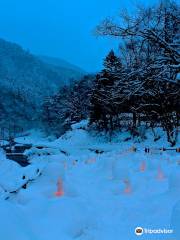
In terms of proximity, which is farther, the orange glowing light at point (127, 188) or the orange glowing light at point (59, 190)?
the orange glowing light at point (127, 188)

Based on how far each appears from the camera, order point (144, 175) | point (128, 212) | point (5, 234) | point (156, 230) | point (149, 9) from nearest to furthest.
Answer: point (5, 234), point (156, 230), point (128, 212), point (144, 175), point (149, 9)

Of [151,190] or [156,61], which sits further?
[156,61]

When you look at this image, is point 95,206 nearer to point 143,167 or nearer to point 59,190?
point 59,190

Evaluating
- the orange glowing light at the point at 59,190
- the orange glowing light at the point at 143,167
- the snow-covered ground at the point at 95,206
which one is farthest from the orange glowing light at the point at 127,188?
the orange glowing light at the point at 143,167

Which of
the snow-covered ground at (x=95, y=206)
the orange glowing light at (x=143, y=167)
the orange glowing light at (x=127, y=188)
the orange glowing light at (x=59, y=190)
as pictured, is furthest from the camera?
the orange glowing light at (x=143, y=167)

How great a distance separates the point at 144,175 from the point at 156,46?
15.3ft

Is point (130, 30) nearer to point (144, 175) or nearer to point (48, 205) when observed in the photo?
point (144, 175)

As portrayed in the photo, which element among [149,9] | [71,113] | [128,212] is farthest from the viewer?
[71,113]

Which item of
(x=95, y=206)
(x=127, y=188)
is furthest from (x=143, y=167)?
(x=95, y=206)

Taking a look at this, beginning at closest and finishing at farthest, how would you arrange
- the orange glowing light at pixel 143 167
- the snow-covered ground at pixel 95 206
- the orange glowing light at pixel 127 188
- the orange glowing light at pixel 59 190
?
the snow-covered ground at pixel 95 206
the orange glowing light at pixel 59 190
the orange glowing light at pixel 127 188
the orange glowing light at pixel 143 167

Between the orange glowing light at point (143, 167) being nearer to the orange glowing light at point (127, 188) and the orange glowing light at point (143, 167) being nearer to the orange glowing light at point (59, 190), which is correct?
the orange glowing light at point (127, 188)

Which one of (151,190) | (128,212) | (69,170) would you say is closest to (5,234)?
(128,212)

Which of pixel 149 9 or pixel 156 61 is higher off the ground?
pixel 149 9

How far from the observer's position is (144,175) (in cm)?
984
